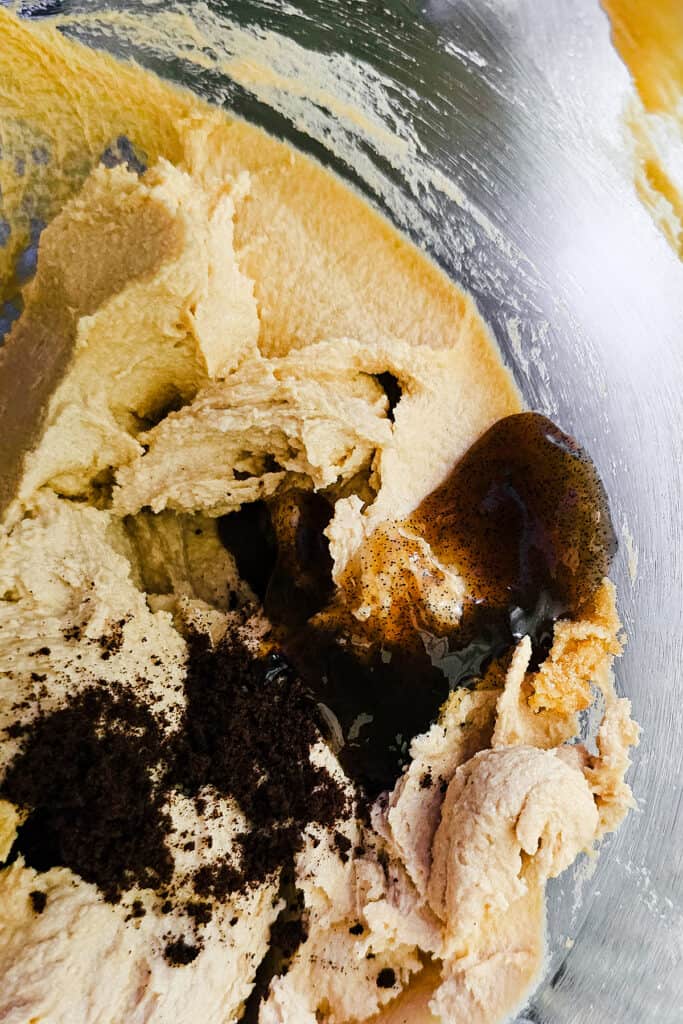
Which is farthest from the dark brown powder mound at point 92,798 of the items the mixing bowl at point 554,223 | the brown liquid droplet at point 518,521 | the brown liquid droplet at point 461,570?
the mixing bowl at point 554,223

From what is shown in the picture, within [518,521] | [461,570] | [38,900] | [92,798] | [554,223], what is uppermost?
[554,223]

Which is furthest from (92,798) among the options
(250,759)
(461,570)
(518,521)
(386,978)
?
(518,521)

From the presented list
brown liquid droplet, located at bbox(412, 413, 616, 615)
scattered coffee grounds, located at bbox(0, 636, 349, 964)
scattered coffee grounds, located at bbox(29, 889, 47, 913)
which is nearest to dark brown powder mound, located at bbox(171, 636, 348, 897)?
scattered coffee grounds, located at bbox(0, 636, 349, 964)

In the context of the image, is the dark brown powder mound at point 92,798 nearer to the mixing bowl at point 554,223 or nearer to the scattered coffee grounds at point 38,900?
the scattered coffee grounds at point 38,900

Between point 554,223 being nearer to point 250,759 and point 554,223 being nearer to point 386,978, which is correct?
point 250,759

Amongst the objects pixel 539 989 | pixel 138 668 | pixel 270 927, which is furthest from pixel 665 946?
pixel 138 668

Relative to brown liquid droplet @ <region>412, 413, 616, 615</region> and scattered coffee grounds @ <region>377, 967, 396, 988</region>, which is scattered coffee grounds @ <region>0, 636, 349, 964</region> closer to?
scattered coffee grounds @ <region>377, 967, 396, 988</region>

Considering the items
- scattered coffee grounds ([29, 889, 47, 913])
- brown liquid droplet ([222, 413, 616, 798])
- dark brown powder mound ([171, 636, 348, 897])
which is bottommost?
scattered coffee grounds ([29, 889, 47, 913])
